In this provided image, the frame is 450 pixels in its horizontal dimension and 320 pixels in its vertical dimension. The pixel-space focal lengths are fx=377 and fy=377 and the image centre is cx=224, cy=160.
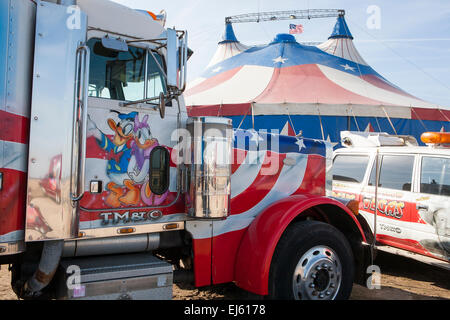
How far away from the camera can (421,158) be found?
17.7 feet

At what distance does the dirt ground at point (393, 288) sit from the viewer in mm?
4363

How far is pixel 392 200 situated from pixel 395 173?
42 cm

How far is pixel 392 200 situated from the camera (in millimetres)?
5656

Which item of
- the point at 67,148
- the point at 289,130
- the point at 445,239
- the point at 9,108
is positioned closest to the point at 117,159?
the point at 67,148

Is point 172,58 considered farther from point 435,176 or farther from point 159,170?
point 435,176

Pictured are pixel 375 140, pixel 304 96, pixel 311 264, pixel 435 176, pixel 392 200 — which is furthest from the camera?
pixel 304 96

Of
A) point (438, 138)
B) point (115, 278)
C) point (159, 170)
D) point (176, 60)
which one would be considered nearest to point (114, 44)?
point (176, 60)

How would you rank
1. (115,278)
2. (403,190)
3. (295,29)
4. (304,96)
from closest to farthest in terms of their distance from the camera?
(115,278) → (403,190) → (304,96) → (295,29)

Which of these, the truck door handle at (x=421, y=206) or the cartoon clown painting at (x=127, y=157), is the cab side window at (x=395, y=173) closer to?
the truck door handle at (x=421, y=206)

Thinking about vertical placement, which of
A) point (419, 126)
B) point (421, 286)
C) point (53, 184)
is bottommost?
point (421, 286)

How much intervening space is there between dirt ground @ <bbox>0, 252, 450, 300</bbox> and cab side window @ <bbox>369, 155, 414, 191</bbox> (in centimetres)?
131

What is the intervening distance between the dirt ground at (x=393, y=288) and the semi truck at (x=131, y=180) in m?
0.65
